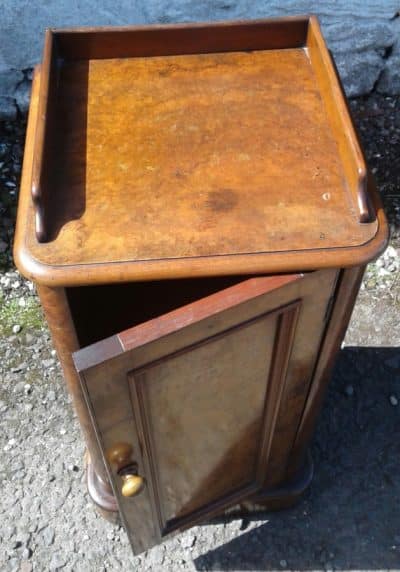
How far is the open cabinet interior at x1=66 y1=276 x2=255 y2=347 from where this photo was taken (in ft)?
4.65

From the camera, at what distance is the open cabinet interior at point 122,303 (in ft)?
4.65

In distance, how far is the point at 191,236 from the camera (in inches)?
40.2

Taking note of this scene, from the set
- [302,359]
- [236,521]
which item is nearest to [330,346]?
[302,359]

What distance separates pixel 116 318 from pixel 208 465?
395 mm

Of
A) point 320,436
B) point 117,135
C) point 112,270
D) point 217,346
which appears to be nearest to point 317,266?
point 217,346

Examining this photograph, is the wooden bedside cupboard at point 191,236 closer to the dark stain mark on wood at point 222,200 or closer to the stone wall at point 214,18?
the dark stain mark on wood at point 222,200

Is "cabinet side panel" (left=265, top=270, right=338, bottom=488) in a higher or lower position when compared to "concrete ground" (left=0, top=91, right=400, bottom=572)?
higher

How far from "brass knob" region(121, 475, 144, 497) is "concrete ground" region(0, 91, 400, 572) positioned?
2.16ft

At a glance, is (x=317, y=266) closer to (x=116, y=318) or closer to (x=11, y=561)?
(x=116, y=318)

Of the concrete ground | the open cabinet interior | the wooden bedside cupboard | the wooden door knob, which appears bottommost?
the concrete ground

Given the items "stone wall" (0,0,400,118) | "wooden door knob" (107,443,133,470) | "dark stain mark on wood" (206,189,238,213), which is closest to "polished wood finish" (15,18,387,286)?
"dark stain mark on wood" (206,189,238,213)

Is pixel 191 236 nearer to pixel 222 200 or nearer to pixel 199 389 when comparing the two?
pixel 222 200

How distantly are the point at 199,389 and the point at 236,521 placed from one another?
781 mm

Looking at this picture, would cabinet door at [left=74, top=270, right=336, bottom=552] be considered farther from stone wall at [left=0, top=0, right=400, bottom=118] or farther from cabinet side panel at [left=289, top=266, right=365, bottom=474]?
stone wall at [left=0, top=0, right=400, bottom=118]
